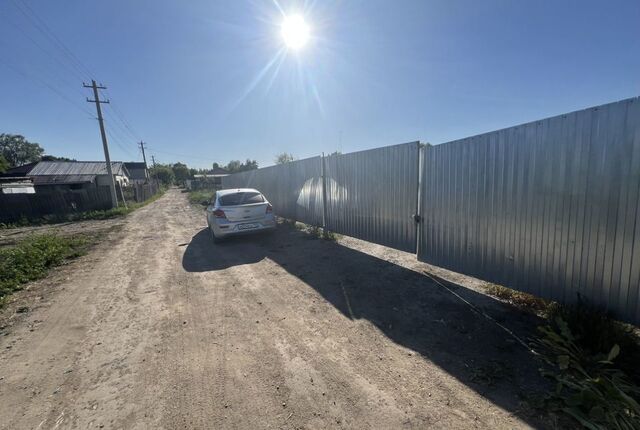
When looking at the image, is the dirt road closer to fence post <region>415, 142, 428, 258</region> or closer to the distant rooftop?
fence post <region>415, 142, 428, 258</region>

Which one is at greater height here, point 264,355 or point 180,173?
point 180,173

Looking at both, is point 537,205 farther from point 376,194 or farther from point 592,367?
point 376,194

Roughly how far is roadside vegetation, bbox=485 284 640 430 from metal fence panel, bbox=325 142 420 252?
264cm

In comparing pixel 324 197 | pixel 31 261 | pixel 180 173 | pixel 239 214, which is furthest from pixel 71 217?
pixel 180 173

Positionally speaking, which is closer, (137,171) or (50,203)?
(50,203)

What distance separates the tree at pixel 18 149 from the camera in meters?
67.6

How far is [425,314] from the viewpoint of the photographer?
3449mm

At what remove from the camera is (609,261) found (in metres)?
2.70

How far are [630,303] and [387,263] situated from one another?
330 cm

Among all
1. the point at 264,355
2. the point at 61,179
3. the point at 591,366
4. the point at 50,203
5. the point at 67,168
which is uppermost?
Result: the point at 67,168

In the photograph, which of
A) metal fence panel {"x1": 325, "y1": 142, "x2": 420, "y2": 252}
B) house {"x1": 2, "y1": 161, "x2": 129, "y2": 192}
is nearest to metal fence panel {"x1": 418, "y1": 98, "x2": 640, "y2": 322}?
metal fence panel {"x1": 325, "y1": 142, "x2": 420, "y2": 252}

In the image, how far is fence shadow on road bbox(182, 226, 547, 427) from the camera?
2297 mm

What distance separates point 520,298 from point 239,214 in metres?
6.31

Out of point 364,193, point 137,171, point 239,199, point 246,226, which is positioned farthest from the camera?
point 137,171
